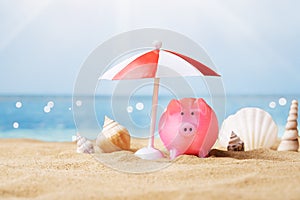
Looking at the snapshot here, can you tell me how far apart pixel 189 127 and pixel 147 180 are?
0.80 meters

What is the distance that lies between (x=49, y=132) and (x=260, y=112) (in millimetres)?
3697

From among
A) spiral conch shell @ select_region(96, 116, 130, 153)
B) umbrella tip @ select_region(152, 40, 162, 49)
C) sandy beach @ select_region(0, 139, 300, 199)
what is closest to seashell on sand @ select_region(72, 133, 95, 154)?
spiral conch shell @ select_region(96, 116, 130, 153)

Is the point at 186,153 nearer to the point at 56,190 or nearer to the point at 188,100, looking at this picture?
the point at 188,100

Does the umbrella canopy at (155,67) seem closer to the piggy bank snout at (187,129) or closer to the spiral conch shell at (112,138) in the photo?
the piggy bank snout at (187,129)

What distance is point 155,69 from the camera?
2611 mm

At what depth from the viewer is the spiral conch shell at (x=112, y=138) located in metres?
3.15

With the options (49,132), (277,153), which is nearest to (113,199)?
(277,153)

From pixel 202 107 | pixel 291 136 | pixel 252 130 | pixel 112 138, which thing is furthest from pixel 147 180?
pixel 252 130

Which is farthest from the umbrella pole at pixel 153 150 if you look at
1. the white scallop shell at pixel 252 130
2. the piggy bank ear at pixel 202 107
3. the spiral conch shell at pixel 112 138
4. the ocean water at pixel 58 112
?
the ocean water at pixel 58 112

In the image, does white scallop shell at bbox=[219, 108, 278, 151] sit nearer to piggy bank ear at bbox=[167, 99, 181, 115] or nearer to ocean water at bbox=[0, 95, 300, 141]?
piggy bank ear at bbox=[167, 99, 181, 115]

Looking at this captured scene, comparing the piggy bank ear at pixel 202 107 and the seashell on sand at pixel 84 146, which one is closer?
the piggy bank ear at pixel 202 107

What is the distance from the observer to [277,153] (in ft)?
9.76

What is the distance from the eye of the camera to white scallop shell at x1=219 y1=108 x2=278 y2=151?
11.9ft

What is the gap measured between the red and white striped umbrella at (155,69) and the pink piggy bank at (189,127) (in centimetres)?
9
